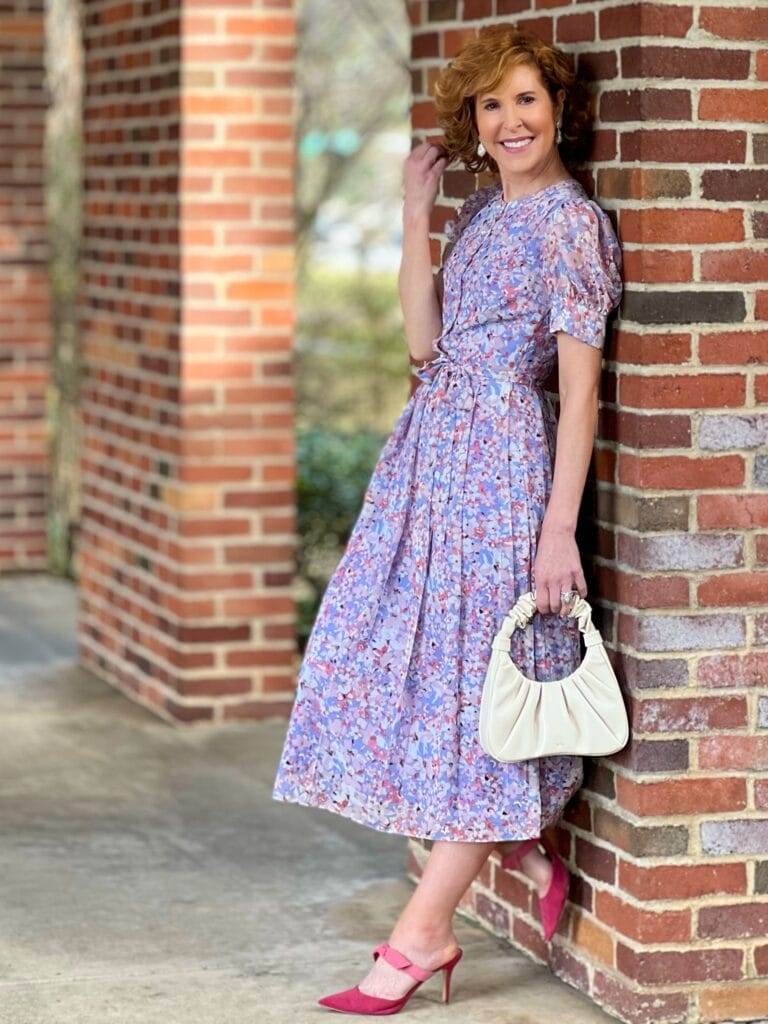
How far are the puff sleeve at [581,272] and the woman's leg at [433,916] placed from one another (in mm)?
1012

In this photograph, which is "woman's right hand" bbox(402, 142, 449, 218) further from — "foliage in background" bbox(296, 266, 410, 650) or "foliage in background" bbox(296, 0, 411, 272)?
"foliage in background" bbox(296, 0, 411, 272)

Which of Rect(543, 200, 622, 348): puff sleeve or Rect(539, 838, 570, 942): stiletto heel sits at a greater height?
Rect(543, 200, 622, 348): puff sleeve

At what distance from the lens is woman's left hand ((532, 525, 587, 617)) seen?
3.87 m

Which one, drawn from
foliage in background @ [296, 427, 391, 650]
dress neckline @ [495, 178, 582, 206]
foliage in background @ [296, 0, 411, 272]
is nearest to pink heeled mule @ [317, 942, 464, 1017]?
dress neckline @ [495, 178, 582, 206]

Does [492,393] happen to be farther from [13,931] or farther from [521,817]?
[13,931]

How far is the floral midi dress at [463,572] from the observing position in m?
3.96

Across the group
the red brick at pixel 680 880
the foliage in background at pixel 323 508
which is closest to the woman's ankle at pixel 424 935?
the red brick at pixel 680 880

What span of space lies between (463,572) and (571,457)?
32 centimetres

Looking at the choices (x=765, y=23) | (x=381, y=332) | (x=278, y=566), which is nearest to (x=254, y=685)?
(x=278, y=566)

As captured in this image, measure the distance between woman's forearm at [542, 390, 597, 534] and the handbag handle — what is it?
0.46ft

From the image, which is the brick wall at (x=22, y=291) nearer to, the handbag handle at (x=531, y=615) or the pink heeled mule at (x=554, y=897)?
the pink heeled mule at (x=554, y=897)

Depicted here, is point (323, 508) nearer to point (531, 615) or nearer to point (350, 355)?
point (531, 615)

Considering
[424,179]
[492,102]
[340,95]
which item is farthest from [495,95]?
[340,95]

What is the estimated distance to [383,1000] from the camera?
405cm
